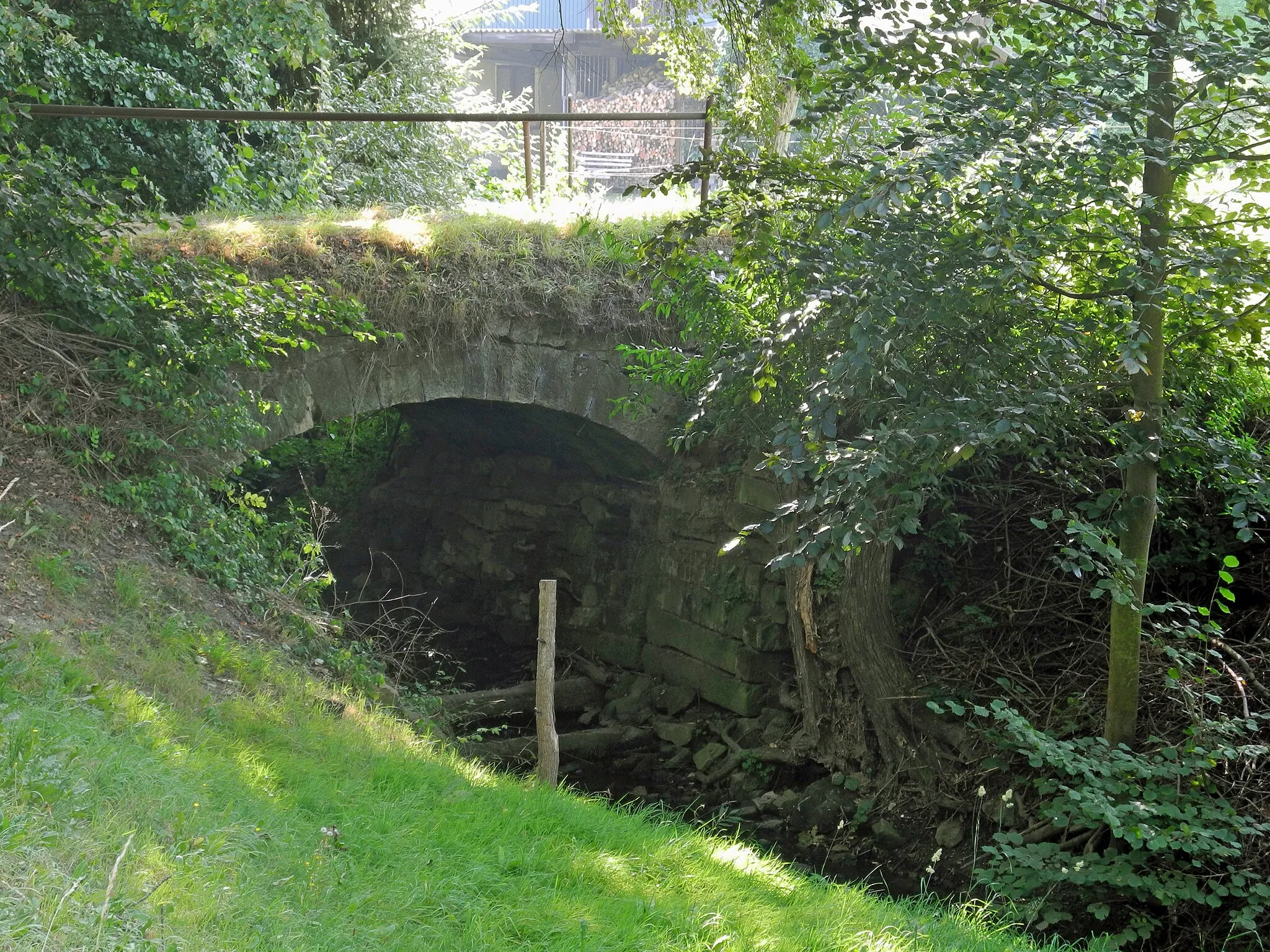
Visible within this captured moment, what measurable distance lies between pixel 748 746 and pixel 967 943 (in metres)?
3.56

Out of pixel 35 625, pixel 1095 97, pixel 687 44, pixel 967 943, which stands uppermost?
pixel 687 44

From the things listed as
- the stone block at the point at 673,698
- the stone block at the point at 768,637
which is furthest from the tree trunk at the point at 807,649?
the stone block at the point at 673,698

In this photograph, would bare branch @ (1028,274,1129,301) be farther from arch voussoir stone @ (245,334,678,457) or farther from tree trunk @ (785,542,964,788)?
arch voussoir stone @ (245,334,678,457)

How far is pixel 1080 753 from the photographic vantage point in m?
4.77

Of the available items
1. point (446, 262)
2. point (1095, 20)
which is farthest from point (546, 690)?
point (1095, 20)

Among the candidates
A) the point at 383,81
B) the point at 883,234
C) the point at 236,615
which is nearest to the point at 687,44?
the point at 883,234

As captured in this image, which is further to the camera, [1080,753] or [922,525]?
[922,525]

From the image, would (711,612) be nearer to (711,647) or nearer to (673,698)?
(711,647)

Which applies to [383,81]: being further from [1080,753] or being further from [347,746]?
[1080,753]

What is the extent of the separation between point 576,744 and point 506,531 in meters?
3.33

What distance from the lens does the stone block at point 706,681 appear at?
7.52m

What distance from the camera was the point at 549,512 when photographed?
10141 millimetres

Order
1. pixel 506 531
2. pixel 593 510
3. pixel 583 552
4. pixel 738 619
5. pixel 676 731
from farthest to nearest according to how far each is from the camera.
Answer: pixel 506 531
pixel 583 552
pixel 593 510
pixel 676 731
pixel 738 619

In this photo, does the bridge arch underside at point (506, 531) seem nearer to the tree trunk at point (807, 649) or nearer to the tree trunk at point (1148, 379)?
the tree trunk at point (807, 649)
